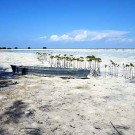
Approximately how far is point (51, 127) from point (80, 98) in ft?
12.1

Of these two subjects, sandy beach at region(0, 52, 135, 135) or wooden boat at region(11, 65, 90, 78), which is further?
wooden boat at region(11, 65, 90, 78)

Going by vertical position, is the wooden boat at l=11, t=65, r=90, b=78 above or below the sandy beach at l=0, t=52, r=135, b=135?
above

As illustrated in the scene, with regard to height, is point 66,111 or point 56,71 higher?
point 56,71

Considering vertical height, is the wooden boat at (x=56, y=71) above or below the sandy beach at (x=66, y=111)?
above

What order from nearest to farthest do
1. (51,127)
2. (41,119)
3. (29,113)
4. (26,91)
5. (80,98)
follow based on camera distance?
(51,127), (41,119), (29,113), (80,98), (26,91)

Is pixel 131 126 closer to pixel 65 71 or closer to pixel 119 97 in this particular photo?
pixel 119 97

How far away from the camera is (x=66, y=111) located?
8516 millimetres

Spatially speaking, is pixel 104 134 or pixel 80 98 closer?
pixel 104 134

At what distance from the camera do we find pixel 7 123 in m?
7.20

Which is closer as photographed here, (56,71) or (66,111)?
(66,111)

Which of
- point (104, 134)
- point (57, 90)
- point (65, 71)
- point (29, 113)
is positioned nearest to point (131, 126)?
point (104, 134)

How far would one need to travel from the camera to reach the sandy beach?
6.84 m

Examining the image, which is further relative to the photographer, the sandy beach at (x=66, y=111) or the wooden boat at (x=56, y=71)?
the wooden boat at (x=56, y=71)

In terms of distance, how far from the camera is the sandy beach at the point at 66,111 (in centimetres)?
684
